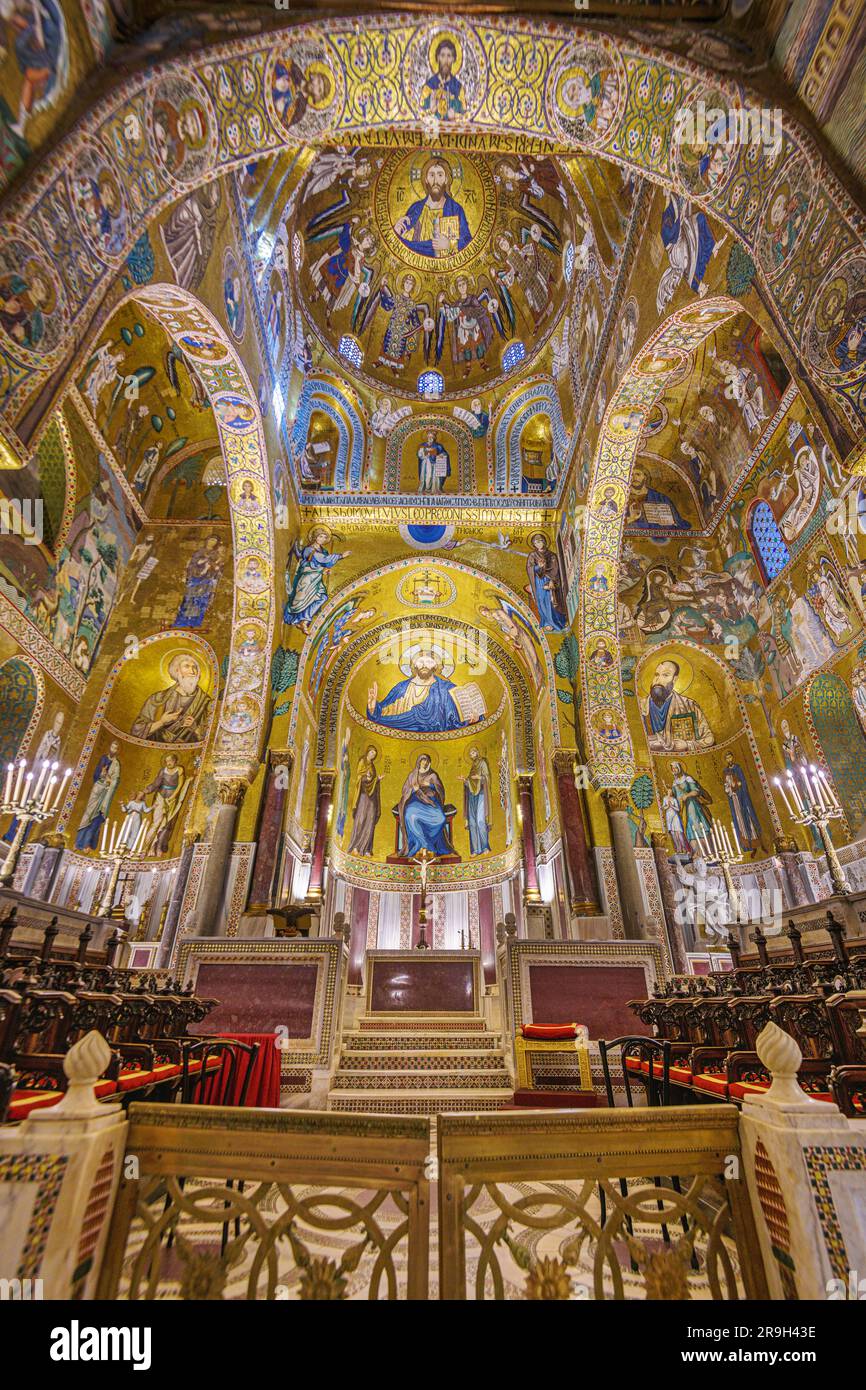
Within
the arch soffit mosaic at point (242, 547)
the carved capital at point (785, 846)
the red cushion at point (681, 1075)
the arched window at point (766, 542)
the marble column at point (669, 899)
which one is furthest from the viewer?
the arched window at point (766, 542)

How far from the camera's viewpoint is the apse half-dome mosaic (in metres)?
12.4

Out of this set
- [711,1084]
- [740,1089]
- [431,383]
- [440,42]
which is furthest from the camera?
[431,383]

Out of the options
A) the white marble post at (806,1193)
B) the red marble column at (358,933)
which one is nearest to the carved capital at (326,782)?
the red marble column at (358,933)

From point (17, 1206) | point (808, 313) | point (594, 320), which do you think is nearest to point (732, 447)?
point (594, 320)

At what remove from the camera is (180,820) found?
37.8 ft

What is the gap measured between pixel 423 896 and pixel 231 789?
4.46 m

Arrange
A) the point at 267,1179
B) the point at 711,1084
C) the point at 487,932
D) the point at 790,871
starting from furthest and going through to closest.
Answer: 1. the point at 487,932
2. the point at 790,871
3. the point at 711,1084
4. the point at 267,1179

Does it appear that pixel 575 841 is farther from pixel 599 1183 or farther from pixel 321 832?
pixel 599 1183

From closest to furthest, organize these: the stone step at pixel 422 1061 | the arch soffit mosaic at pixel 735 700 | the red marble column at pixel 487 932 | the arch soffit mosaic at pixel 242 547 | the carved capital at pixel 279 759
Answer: the stone step at pixel 422 1061 < the arch soffit mosaic at pixel 242 547 < the carved capital at pixel 279 759 < the arch soffit mosaic at pixel 735 700 < the red marble column at pixel 487 932

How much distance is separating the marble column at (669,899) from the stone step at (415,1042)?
3.60 metres

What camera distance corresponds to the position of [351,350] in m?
14.0

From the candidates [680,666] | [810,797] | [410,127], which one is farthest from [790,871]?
[410,127]

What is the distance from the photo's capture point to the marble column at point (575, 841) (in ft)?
31.3

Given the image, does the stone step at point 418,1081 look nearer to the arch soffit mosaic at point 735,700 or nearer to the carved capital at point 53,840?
the arch soffit mosaic at point 735,700
